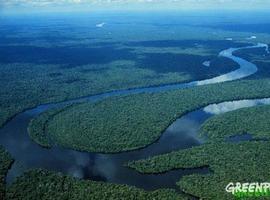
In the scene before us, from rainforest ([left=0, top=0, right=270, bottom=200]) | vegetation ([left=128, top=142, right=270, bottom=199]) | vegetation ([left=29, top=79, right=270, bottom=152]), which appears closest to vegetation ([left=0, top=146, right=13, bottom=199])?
rainforest ([left=0, top=0, right=270, bottom=200])

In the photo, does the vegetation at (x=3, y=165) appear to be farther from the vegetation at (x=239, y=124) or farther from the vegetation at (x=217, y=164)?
the vegetation at (x=239, y=124)

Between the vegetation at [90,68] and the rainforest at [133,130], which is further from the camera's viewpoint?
the vegetation at [90,68]

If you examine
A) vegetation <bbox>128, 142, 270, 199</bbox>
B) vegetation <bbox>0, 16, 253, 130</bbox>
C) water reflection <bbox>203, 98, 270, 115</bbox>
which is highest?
vegetation <bbox>0, 16, 253, 130</bbox>

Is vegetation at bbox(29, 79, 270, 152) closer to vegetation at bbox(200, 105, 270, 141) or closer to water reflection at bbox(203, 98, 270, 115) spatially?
water reflection at bbox(203, 98, 270, 115)

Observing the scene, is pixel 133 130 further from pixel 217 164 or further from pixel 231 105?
pixel 231 105

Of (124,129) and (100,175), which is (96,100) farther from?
(100,175)

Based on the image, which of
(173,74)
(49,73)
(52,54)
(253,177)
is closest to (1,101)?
(49,73)

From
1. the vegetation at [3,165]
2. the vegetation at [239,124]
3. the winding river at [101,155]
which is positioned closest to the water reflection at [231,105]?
the winding river at [101,155]
